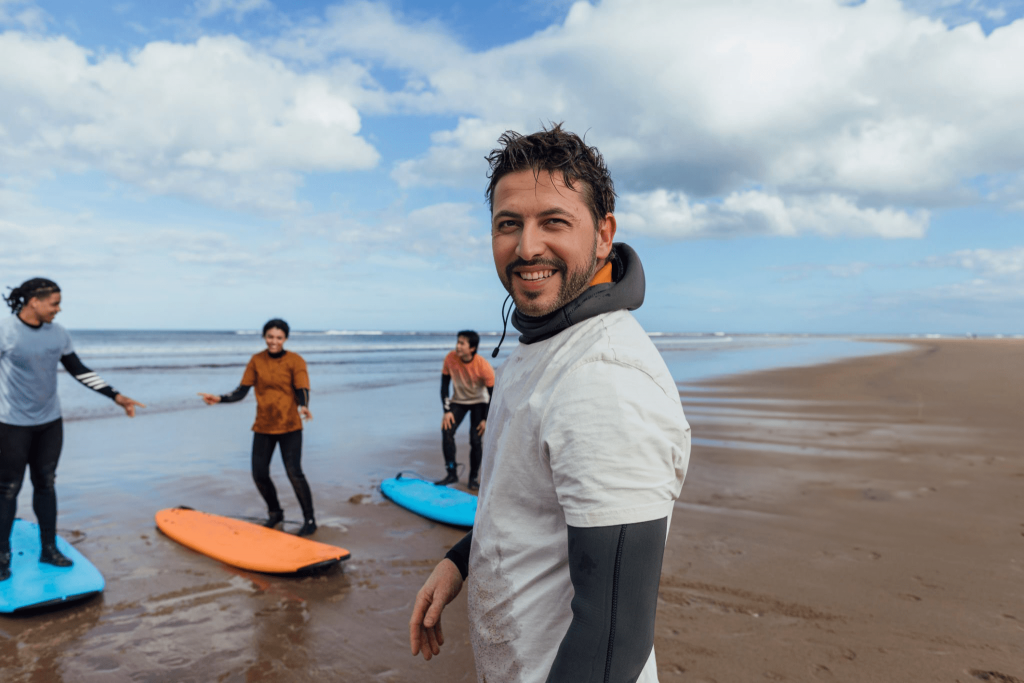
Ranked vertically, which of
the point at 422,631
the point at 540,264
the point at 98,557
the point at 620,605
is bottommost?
the point at 98,557

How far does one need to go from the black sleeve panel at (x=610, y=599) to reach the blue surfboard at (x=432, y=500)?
5.06 meters

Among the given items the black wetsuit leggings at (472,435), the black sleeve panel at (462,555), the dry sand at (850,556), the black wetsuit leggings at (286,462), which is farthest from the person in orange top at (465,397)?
the black sleeve panel at (462,555)

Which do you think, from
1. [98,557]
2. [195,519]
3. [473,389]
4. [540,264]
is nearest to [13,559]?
[98,557]

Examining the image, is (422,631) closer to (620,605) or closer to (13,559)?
(620,605)

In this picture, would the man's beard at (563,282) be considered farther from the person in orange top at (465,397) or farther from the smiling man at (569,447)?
the person in orange top at (465,397)

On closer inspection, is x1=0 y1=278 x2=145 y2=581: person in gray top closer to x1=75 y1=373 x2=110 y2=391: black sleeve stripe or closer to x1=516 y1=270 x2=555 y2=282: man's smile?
x1=75 y1=373 x2=110 y2=391: black sleeve stripe

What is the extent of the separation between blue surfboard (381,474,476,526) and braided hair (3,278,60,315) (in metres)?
3.90

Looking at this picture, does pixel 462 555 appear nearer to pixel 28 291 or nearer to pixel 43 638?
pixel 43 638

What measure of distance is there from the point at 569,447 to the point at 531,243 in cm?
45

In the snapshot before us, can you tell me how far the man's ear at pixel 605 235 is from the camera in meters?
1.28

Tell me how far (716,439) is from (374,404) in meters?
8.40

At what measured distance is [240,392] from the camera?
609 centimetres

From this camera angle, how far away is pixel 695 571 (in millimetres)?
4633

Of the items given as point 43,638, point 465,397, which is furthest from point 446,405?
point 43,638
